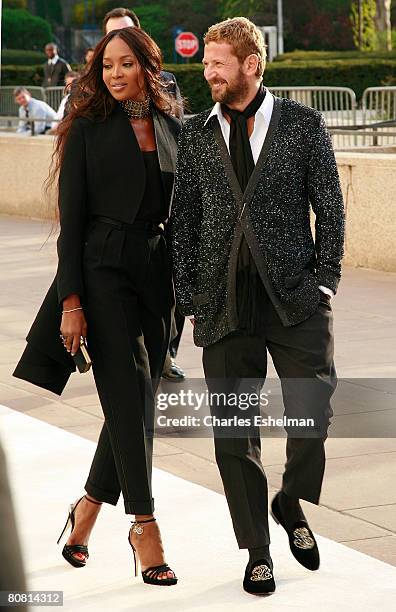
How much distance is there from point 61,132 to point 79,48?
64161mm

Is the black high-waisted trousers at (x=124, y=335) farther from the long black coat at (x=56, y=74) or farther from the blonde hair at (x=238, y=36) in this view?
the long black coat at (x=56, y=74)

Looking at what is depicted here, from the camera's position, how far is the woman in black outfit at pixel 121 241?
4.45 metres

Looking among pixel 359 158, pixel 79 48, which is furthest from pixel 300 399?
pixel 79 48

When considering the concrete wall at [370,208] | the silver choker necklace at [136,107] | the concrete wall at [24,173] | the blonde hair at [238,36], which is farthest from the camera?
the concrete wall at [24,173]

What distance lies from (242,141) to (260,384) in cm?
80

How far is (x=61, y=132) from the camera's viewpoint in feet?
14.9

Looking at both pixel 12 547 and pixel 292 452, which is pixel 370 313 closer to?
pixel 292 452

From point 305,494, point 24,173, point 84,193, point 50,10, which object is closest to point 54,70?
point 24,173

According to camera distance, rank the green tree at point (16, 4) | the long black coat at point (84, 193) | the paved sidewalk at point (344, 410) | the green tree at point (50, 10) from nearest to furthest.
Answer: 1. the long black coat at point (84, 193)
2. the paved sidewalk at point (344, 410)
3. the green tree at point (16, 4)
4. the green tree at point (50, 10)

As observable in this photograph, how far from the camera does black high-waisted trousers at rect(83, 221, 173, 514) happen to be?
Result: 14.7 ft

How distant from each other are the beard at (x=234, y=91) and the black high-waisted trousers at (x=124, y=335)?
51cm

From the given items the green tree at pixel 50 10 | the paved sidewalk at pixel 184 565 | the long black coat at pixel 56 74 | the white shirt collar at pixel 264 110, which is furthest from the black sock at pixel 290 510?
the green tree at pixel 50 10

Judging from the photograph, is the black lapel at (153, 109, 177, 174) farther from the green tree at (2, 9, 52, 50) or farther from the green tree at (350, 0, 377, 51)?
the green tree at (2, 9, 52, 50)

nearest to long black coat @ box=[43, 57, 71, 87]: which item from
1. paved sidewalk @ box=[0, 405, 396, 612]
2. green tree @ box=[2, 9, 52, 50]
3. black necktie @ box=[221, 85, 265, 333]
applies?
paved sidewalk @ box=[0, 405, 396, 612]
